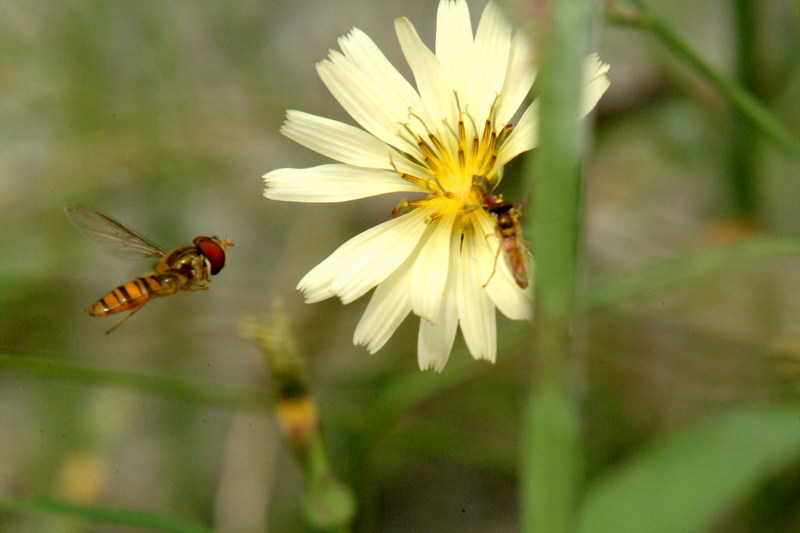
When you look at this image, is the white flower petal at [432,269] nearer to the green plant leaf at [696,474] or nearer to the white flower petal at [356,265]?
the white flower petal at [356,265]

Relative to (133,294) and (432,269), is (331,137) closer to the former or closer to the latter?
(432,269)

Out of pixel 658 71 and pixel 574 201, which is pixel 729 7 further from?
pixel 574 201

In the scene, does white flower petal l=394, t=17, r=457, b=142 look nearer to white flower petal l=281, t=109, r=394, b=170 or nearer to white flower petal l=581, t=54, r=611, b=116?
white flower petal l=281, t=109, r=394, b=170

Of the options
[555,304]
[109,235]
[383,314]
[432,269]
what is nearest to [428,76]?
[432,269]

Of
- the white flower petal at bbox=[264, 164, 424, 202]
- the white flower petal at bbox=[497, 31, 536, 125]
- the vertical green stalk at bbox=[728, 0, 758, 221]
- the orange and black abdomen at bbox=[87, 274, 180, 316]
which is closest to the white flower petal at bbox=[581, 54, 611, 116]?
the white flower petal at bbox=[497, 31, 536, 125]

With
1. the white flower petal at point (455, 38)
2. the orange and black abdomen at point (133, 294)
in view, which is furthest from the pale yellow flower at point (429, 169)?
the orange and black abdomen at point (133, 294)

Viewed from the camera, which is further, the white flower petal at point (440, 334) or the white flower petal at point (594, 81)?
the white flower petal at point (440, 334)

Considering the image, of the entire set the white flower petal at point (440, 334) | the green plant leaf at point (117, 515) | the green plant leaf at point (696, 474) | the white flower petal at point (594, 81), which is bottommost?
the green plant leaf at point (696, 474)
